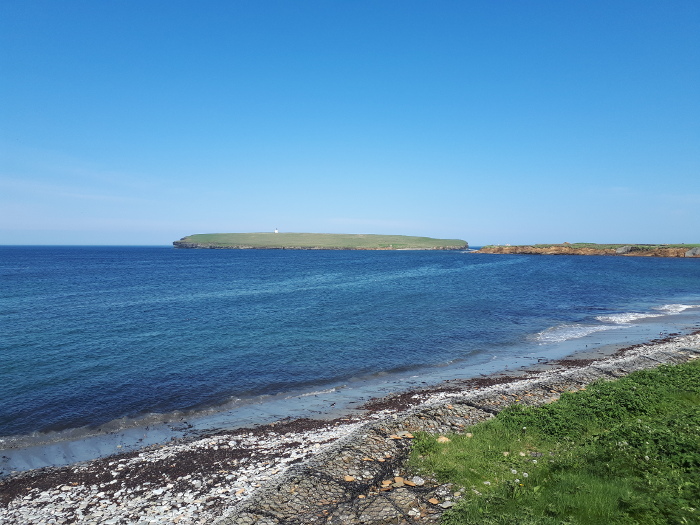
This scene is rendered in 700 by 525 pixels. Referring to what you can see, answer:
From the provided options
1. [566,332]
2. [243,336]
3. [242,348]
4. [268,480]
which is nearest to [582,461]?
[268,480]

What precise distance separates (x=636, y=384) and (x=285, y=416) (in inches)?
684

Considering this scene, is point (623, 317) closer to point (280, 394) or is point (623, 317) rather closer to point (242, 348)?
point (280, 394)

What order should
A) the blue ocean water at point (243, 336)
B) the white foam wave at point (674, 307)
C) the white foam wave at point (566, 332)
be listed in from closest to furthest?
the blue ocean water at point (243, 336), the white foam wave at point (566, 332), the white foam wave at point (674, 307)

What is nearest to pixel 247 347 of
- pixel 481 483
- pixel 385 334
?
pixel 385 334

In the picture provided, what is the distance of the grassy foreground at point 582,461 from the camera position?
914 cm

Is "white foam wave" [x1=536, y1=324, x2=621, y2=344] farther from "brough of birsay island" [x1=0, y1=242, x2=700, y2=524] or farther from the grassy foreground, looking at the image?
the grassy foreground

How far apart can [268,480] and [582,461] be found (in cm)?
985

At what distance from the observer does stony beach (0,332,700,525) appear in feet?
36.4

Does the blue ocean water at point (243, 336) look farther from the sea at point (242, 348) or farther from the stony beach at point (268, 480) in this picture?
the stony beach at point (268, 480)

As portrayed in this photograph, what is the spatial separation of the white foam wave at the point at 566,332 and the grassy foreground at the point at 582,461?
19.6 m

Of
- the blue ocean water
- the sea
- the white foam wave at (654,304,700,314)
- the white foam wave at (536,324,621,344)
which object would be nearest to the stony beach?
the sea

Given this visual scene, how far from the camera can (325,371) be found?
91.4 ft

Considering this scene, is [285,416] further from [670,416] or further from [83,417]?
[670,416]

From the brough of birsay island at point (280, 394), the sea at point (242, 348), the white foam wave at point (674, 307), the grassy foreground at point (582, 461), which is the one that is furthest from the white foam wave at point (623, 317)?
the grassy foreground at point (582, 461)
